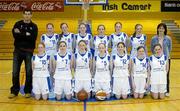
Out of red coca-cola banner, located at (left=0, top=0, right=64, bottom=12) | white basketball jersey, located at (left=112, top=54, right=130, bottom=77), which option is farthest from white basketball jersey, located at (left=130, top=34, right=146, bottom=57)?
red coca-cola banner, located at (left=0, top=0, right=64, bottom=12)

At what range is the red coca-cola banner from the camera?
17297 mm

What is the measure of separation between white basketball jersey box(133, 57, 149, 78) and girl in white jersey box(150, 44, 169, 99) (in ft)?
0.49

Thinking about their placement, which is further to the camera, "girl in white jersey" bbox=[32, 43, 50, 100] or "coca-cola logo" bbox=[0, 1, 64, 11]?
"coca-cola logo" bbox=[0, 1, 64, 11]

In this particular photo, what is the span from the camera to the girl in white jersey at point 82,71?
313 inches

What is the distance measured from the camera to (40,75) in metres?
7.95

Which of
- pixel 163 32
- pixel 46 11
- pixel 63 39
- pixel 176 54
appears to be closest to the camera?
pixel 163 32

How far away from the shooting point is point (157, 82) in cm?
808

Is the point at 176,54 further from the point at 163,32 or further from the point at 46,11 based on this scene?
the point at 163,32

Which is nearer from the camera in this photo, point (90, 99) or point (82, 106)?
point (82, 106)

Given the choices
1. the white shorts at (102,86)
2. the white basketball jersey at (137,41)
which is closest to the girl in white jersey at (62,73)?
the white shorts at (102,86)

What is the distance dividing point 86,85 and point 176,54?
801 centimetres

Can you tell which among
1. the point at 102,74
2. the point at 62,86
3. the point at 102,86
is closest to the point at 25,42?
the point at 62,86

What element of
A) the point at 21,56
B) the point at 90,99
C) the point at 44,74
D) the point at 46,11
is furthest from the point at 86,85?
the point at 46,11

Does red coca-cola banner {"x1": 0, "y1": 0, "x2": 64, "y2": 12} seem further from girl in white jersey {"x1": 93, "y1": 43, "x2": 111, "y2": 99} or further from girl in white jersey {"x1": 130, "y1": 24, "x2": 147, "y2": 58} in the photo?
girl in white jersey {"x1": 93, "y1": 43, "x2": 111, "y2": 99}
